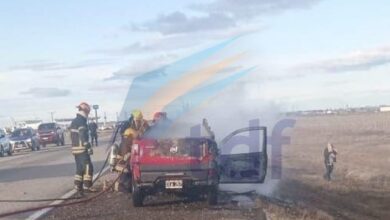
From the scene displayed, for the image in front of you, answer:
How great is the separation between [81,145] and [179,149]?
3253 millimetres

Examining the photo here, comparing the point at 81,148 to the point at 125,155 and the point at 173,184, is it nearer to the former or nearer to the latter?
the point at 125,155

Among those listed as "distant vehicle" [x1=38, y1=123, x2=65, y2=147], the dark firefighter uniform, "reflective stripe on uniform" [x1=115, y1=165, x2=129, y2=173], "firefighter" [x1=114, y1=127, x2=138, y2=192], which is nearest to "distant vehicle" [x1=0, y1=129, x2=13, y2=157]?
"distant vehicle" [x1=38, y1=123, x2=65, y2=147]

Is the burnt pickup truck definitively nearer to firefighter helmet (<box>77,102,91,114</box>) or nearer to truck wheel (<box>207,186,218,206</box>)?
truck wheel (<box>207,186,218,206</box>)

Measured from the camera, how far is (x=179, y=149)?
13133 millimetres

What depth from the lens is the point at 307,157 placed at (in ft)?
118

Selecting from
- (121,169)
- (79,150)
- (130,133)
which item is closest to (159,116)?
(130,133)

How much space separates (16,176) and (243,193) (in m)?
9.64

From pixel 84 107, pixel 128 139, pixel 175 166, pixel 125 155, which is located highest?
pixel 84 107

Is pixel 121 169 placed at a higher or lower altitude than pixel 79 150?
lower

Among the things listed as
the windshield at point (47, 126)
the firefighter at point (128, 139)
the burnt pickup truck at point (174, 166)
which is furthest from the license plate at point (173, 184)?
the windshield at point (47, 126)

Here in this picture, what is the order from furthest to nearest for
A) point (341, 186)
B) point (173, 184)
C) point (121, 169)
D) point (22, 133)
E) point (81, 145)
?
point (22, 133)
point (341, 186)
point (81, 145)
point (121, 169)
point (173, 184)

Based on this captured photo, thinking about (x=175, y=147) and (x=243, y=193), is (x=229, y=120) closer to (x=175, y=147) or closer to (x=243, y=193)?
(x=243, y=193)

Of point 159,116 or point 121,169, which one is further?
point 121,169

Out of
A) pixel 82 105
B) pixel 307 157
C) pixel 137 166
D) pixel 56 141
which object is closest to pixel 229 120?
pixel 82 105
